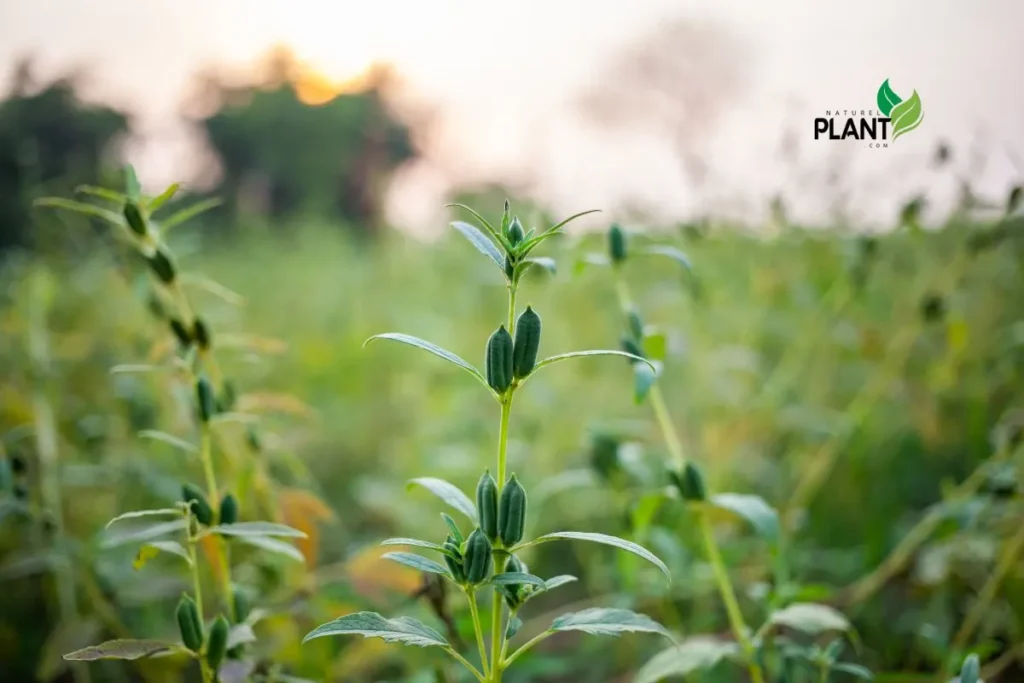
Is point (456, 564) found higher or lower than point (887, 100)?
lower

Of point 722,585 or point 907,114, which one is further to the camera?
point 907,114

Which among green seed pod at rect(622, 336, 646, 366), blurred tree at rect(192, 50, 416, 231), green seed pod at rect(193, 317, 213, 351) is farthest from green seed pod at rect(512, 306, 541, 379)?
blurred tree at rect(192, 50, 416, 231)

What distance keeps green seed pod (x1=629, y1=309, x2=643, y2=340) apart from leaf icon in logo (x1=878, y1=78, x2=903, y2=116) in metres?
0.45

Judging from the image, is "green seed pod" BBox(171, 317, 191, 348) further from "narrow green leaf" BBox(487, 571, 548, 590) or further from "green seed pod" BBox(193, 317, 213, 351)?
"narrow green leaf" BBox(487, 571, 548, 590)

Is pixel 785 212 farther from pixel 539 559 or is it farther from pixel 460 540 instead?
pixel 460 540

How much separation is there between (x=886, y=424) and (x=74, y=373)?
4.80ft

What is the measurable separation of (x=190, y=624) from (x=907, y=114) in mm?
853

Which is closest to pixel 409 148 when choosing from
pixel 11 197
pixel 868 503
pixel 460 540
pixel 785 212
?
pixel 11 197

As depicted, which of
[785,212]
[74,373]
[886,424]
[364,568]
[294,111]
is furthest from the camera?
[294,111]

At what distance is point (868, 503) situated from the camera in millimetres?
1284

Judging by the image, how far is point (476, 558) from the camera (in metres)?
0.41

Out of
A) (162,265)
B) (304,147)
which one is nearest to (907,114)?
(162,265)

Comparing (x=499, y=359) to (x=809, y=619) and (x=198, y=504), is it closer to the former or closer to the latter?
(x=198, y=504)

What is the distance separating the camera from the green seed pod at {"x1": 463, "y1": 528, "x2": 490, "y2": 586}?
406 mm
